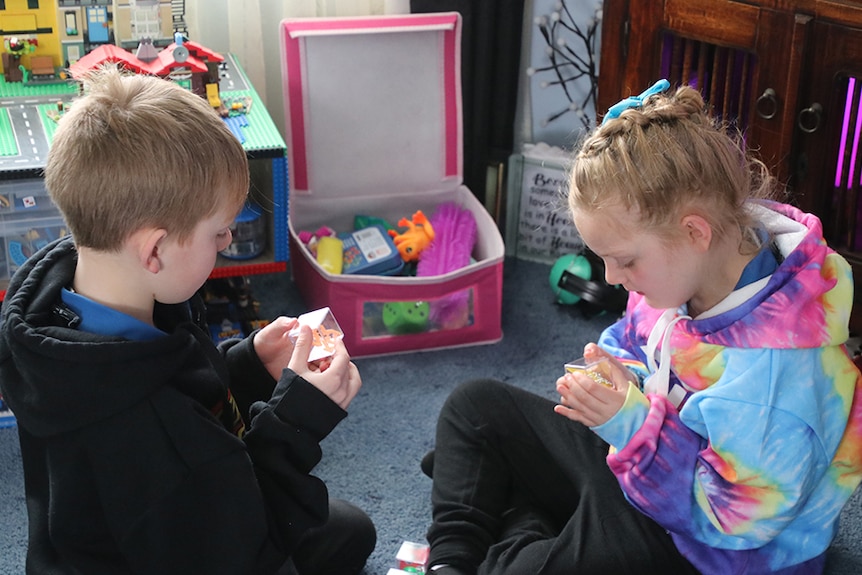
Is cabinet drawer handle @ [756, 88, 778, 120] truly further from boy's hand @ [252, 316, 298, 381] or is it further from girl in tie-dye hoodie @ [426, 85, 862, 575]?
boy's hand @ [252, 316, 298, 381]

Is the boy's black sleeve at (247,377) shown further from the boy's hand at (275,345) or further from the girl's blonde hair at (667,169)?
the girl's blonde hair at (667,169)

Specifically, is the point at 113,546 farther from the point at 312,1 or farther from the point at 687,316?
the point at 312,1

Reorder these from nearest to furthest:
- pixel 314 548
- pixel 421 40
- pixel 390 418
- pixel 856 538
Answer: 1. pixel 314 548
2. pixel 856 538
3. pixel 390 418
4. pixel 421 40

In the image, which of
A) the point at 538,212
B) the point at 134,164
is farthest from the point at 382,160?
the point at 134,164

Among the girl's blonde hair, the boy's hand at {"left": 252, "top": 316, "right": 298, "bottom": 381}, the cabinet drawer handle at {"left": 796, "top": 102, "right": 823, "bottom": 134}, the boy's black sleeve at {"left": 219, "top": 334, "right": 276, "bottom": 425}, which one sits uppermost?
the girl's blonde hair

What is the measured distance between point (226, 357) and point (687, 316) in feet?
1.89

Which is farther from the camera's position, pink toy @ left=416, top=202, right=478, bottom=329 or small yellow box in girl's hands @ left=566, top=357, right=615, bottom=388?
pink toy @ left=416, top=202, right=478, bottom=329

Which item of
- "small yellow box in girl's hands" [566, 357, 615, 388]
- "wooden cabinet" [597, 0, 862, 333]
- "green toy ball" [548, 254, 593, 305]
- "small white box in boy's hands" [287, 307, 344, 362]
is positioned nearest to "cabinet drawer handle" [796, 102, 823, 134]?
"wooden cabinet" [597, 0, 862, 333]

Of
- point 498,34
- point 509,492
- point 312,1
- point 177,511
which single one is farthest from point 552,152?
point 177,511

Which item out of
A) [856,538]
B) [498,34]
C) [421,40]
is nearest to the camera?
[856,538]

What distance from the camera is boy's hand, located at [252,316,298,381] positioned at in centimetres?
133

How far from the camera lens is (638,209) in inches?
48.5

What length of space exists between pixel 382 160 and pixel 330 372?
1.11 meters

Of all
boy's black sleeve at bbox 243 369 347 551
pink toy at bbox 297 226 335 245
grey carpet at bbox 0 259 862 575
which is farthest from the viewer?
pink toy at bbox 297 226 335 245
